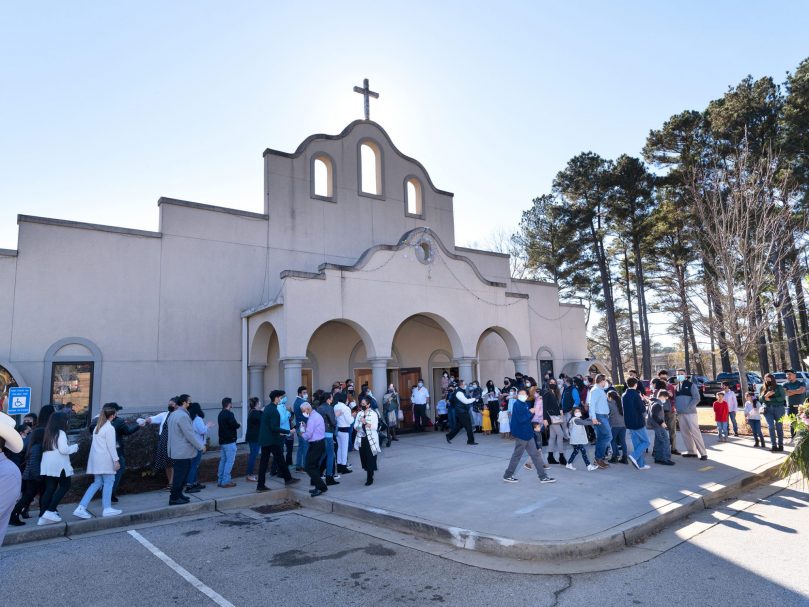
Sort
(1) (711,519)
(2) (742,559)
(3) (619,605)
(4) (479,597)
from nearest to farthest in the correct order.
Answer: (3) (619,605), (4) (479,597), (2) (742,559), (1) (711,519)

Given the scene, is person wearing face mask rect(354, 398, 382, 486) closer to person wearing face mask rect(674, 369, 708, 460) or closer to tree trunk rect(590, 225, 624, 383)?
person wearing face mask rect(674, 369, 708, 460)

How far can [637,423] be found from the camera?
1051 cm

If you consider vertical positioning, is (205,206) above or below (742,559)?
above

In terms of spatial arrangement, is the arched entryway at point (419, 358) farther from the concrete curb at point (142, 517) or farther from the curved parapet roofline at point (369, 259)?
the concrete curb at point (142, 517)

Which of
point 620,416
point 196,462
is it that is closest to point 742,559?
point 620,416

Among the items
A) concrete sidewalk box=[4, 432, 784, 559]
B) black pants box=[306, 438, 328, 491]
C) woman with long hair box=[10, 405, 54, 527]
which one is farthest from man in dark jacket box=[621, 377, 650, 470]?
woman with long hair box=[10, 405, 54, 527]

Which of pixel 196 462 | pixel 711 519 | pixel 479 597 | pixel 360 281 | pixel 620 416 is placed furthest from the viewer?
pixel 360 281

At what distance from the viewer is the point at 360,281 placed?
53.6ft

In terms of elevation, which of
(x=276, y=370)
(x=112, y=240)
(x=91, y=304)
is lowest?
(x=276, y=370)

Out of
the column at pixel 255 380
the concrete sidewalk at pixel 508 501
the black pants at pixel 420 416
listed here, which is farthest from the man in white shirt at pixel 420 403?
the column at pixel 255 380

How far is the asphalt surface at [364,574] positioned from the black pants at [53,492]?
81cm

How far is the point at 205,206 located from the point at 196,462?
996 cm

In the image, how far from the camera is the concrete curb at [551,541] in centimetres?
608

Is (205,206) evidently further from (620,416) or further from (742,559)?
(742,559)
